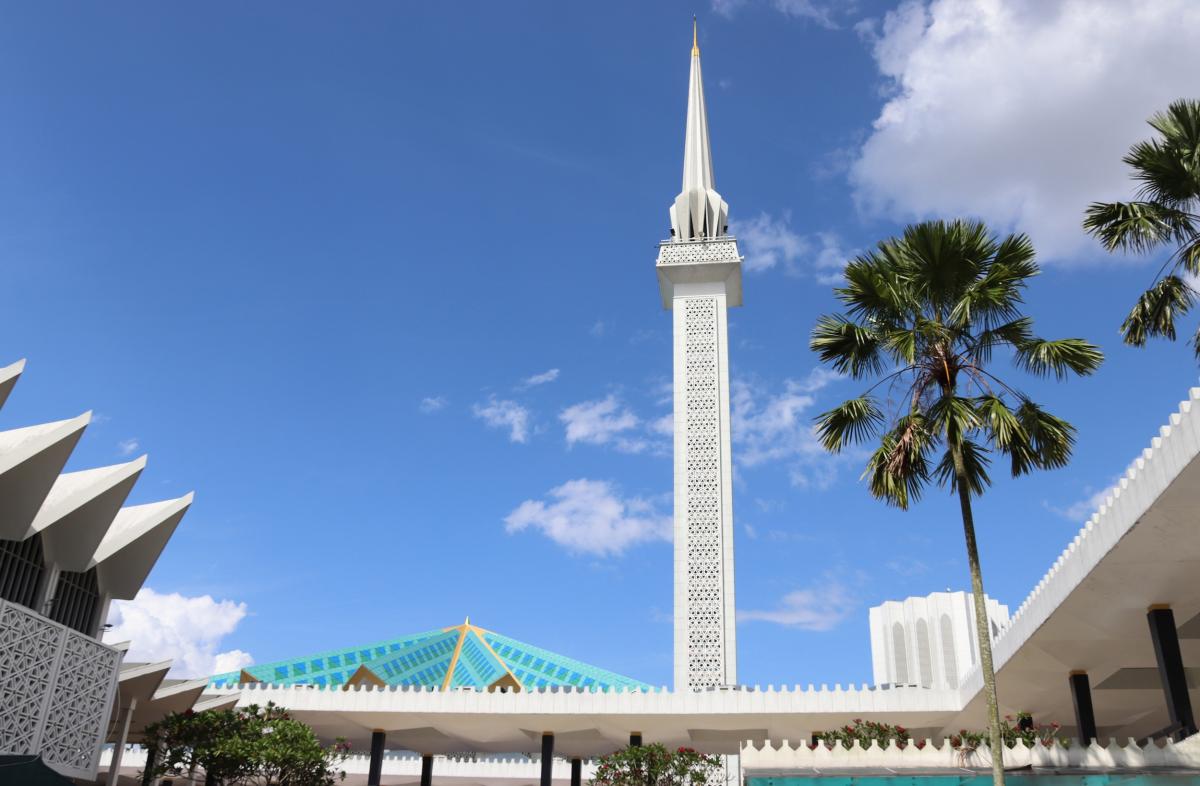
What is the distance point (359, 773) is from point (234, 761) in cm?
1889

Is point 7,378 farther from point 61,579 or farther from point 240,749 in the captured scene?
point 240,749

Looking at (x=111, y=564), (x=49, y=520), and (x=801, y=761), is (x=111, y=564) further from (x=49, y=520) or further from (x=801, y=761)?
(x=801, y=761)

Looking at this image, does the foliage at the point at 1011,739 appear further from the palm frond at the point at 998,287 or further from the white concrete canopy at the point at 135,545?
the white concrete canopy at the point at 135,545

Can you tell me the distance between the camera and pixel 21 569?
18.4m

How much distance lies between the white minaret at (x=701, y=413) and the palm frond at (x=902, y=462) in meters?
19.7

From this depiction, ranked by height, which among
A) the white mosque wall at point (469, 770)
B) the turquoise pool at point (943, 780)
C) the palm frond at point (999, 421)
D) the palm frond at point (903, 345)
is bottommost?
the turquoise pool at point (943, 780)

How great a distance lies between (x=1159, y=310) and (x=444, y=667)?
32.6 m

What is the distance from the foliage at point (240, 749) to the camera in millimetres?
20172

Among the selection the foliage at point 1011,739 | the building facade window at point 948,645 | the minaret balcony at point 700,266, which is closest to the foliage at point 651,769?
the foliage at point 1011,739

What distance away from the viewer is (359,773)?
124ft

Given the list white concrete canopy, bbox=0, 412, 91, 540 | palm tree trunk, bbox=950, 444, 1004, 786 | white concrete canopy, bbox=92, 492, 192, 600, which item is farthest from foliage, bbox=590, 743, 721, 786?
white concrete canopy, bbox=0, 412, 91, 540

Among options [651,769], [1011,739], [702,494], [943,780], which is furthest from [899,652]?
[943,780]

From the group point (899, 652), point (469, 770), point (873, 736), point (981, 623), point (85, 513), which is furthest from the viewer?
point (899, 652)

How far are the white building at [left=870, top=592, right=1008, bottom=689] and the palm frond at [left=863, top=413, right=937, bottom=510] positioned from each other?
47.3 metres
